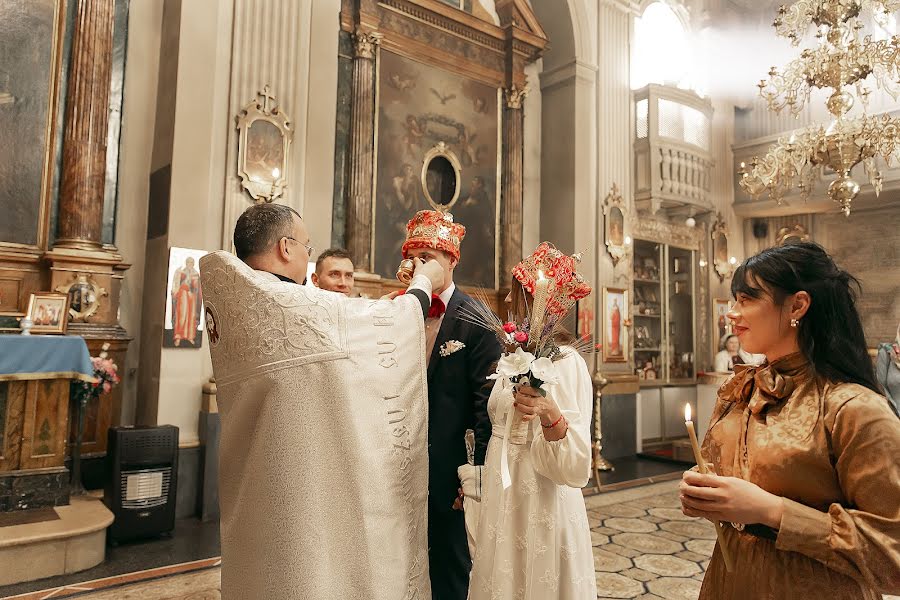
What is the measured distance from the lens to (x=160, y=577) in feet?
14.4

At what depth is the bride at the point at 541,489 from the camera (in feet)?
7.55

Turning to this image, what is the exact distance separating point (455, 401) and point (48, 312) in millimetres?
4890

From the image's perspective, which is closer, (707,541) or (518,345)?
(518,345)

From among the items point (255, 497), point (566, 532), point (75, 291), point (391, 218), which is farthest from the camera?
point (391, 218)

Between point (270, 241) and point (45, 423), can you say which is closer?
point (270, 241)

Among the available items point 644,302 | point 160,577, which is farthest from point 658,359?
point 160,577

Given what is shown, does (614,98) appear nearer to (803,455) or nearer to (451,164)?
(451,164)

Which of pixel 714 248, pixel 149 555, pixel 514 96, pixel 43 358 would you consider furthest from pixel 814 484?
pixel 714 248

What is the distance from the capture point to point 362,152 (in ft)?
27.4

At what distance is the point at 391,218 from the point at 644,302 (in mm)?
5823

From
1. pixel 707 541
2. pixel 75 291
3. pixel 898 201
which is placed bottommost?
pixel 707 541

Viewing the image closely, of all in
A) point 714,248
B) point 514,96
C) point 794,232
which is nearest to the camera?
point 514,96

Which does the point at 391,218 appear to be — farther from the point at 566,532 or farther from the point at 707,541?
the point at 566,532

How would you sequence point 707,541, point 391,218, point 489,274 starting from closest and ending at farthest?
point 707,541, point 391,218, point 489,274
